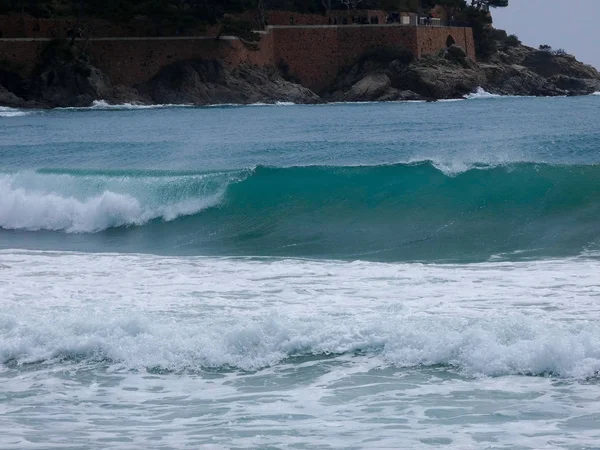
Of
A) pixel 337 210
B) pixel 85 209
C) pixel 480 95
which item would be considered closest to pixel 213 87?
pixel 480 95

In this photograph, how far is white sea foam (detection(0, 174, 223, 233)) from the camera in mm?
10453

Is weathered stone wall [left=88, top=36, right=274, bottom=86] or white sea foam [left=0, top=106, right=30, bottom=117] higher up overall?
weathered stone wall [left=88, top=36, right=274, bottom=86]

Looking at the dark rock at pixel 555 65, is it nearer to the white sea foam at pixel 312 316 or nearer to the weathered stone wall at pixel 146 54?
the weathered stone wall at pixel 146 54

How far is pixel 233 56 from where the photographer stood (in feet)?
134

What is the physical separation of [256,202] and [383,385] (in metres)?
6.12

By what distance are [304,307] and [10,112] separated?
2998 centimetres

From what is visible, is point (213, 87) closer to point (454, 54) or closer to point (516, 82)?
point (454, 54)

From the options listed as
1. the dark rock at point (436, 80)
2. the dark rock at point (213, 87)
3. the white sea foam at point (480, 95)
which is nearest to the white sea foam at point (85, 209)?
Answer: the dark rock at point (213, 87)

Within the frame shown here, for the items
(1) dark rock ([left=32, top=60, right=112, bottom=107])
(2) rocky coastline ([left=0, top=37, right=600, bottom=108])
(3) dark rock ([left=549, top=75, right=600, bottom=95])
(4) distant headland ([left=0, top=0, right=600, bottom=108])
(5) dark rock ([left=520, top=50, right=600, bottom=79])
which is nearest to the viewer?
(1) dark rock ([left=32, top=60, right=112, bottom=107])

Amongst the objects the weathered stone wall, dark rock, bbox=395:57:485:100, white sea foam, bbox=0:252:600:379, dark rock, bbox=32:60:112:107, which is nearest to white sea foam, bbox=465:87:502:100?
dark rock, bbox=395:57:485:100

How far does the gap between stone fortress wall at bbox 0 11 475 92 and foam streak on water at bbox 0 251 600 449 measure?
34347 mm

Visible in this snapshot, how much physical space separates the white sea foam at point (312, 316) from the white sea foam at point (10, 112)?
2573cm

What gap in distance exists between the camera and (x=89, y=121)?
27.5 m

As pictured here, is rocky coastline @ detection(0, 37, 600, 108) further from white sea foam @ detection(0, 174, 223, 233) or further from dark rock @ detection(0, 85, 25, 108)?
white sea foam @ detection(0, 174, 223, 233)
